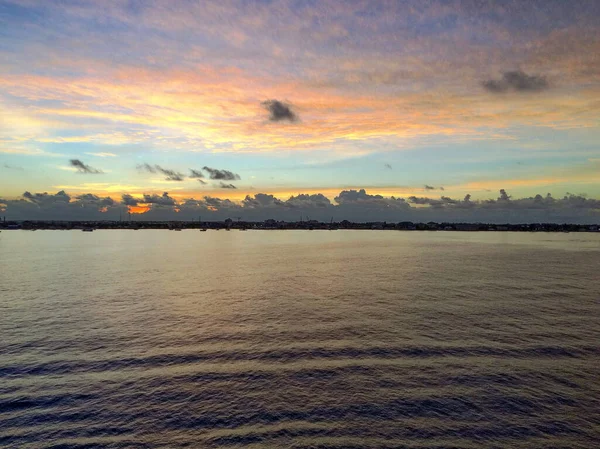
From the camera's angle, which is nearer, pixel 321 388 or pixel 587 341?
pixel 321 388

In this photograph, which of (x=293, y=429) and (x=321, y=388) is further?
(x=321, y=388)

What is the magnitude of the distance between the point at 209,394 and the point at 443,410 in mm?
16689

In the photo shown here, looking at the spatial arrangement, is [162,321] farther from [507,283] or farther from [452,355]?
[507,283]

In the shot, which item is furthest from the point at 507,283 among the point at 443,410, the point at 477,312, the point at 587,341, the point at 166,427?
the point at 166,427

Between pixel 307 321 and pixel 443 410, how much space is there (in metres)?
24.4

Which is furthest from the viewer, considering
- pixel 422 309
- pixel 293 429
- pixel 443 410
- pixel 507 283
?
pixel 507 283

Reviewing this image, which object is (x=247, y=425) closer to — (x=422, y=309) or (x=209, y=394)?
(x=209, y=394)

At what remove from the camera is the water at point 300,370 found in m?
23.8

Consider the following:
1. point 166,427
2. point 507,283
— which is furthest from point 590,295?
point 166,427

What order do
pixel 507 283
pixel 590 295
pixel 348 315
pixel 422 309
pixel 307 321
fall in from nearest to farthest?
pixel 307 321 < pixel 348 315 < pixel 422 309 < pixel 590 295 < pixel 507 283

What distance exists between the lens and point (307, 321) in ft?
161

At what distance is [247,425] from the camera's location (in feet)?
80.5

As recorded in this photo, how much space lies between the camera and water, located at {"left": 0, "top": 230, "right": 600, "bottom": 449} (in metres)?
23.8

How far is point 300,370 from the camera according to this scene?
33156 millimetres
